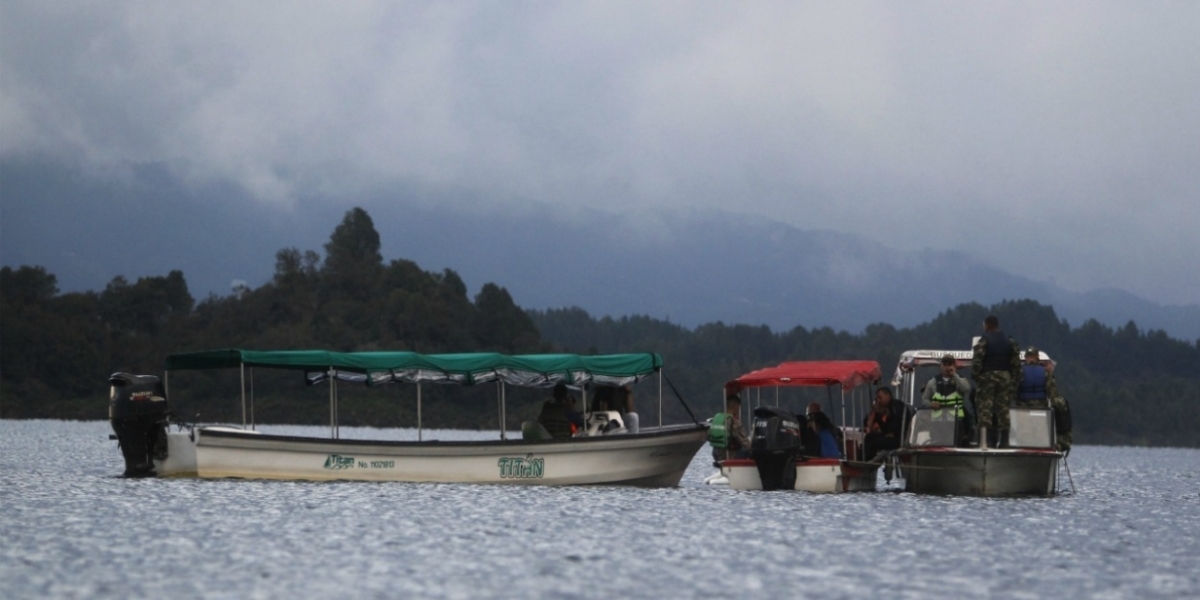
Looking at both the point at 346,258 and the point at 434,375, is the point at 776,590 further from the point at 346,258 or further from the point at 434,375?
the point at 346,258

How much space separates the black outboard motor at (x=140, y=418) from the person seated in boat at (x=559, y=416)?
692 centimetres

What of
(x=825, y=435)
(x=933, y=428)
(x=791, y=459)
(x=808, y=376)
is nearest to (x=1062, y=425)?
(x=933, y=428)

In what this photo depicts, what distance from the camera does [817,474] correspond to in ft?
95.2

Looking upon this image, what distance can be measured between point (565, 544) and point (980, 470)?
9.45m

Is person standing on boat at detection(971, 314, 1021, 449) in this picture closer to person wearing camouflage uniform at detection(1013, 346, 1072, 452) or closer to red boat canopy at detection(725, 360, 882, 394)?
person wearing camouflage uniform at detection(1013, 346, 1072, 452)

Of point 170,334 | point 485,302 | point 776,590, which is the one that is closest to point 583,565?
point 776,590

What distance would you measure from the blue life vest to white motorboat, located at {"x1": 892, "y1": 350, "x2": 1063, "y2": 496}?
0.42 m

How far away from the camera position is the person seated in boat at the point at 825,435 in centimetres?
2934

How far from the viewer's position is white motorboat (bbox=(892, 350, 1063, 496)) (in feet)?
89.5

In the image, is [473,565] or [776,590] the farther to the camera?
[473,565]

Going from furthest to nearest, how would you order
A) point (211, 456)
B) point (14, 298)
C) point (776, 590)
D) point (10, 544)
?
point (14, 298) → point (211, 456) → point (10, 544) → point (776, 590)

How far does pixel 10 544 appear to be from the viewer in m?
19.8

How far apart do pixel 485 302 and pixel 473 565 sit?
4895 inches

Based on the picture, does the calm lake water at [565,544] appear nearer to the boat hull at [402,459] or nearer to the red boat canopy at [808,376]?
the boat hull at [402,459]
